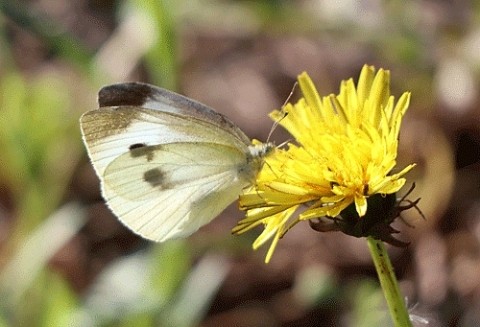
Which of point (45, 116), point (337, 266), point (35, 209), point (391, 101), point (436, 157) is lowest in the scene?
point (337, 266)

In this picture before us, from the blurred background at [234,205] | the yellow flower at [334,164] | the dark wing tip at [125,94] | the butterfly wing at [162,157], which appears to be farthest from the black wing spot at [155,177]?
the blurred background at [234,205]

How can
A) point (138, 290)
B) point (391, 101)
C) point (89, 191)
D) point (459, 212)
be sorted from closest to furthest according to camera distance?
1. point (391, 101)
2. point (138, 290)
3. point (459, 212)
4. point (89, 191)

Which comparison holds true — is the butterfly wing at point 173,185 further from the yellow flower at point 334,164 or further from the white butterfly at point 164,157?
the yellow flower at point 334,164

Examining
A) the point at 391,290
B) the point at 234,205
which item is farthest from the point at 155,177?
the point at 234,205

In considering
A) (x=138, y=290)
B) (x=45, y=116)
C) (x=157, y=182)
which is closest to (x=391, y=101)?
(x=157, y=182)

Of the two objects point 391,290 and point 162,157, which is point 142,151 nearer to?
point 162,157

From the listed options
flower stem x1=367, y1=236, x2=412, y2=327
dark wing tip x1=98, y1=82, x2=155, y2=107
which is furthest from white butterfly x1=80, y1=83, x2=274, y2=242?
flower stem x1=367, y1=236, x2=412, y2=327

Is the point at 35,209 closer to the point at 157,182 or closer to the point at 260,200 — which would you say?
the point at 157,182
